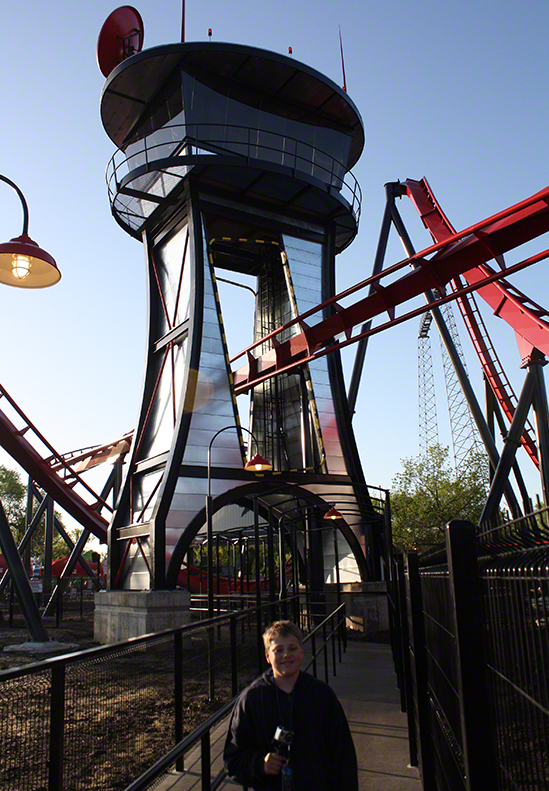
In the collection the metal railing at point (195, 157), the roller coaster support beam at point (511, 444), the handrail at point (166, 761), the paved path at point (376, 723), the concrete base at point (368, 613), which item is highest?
the metal railing at point (195, 157)

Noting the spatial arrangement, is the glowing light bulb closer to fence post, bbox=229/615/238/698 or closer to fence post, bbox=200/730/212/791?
fence post, bbox=229/615/238/698

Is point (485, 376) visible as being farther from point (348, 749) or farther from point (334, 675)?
point (348, 749)

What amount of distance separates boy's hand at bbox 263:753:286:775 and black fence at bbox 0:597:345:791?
1114 mm

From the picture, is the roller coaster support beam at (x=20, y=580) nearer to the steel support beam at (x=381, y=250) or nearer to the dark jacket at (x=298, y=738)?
the dark jacket at (x=298, y=738)

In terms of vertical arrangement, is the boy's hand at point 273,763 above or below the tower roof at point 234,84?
below

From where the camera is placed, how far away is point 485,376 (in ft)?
72.8

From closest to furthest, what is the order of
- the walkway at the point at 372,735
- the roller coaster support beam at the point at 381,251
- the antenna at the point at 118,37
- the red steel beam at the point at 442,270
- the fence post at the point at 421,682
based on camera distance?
the fence post at the point at 421,682 < the walkway at the point at 372,735 < the red steel beam at the point at 442,270 < the roller coaster support beam at the point at 381,251 < the antenna at the point at 118,37

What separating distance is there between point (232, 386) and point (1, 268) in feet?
48.2

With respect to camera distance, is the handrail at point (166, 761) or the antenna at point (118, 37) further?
the antenna at point (118, 37)

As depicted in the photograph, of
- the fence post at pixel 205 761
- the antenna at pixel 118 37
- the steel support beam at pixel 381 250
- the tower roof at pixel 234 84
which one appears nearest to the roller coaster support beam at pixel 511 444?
the steel support beam at pixel 381 250

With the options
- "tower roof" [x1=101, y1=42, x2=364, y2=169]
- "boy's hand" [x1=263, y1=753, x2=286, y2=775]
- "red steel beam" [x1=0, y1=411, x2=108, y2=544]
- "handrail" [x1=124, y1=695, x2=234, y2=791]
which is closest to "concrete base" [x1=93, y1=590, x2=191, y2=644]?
"red steel beam" [x1=0, y1=411, x2=108, y2=544]

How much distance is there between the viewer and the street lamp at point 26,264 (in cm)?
764

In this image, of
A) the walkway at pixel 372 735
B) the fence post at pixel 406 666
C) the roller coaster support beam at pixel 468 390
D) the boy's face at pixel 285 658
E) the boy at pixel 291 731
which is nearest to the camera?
the boy at pixel 291 731

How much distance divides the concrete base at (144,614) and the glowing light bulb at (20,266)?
501 inches
